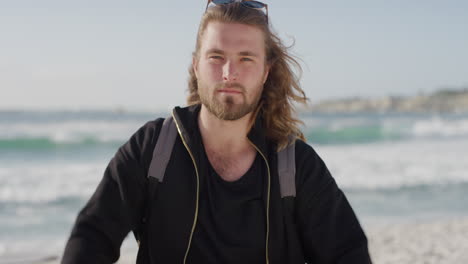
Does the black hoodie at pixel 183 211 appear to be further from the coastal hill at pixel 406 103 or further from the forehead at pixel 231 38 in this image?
the coastal hill at pixel 406 103

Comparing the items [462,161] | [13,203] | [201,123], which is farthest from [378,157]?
[201,123]

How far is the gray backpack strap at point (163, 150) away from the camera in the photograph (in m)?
2.34

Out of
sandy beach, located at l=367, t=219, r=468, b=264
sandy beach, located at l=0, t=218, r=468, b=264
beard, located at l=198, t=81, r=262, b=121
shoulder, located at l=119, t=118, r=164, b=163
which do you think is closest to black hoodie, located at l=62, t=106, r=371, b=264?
shoulder, located at l=119, t=118, r=164, b=163

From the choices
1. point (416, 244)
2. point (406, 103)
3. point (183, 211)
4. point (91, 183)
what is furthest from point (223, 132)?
point (406, 103)

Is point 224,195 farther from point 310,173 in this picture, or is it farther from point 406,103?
point 406,103

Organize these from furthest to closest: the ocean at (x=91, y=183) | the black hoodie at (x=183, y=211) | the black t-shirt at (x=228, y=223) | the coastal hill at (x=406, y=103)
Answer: the coastal hill at (x=406, y=103) → the ocean at (x=91, y=183) → the black t-shirt at (x=228, y=223) → the black hoodie at (x=183, y=211)

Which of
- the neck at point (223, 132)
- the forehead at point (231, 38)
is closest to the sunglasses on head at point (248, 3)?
the forehead at point (231, 38)

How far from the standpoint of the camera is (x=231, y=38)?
2.41 metres

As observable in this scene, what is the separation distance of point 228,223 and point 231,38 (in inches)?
33.9

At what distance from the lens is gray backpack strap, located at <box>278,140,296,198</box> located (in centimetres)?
242

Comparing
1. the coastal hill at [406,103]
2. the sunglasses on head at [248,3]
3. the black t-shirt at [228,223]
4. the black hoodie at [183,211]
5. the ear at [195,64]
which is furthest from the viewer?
the coastal hill at [406,103]

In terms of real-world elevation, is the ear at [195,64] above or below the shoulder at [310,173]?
above

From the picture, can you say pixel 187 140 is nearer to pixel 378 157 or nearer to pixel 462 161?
pixel 462 161

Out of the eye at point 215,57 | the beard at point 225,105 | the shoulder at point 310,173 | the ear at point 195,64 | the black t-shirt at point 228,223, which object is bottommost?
the black t-shirt at point 228,223
